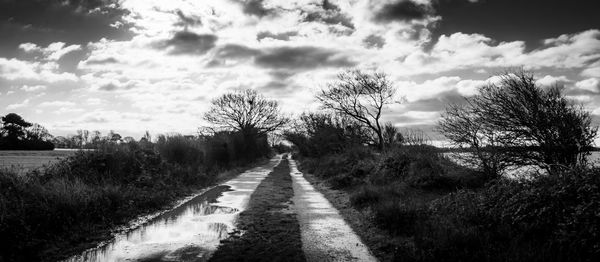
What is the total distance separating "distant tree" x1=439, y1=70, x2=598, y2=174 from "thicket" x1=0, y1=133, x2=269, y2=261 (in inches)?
455

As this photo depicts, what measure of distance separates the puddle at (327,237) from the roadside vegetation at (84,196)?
15.1ft

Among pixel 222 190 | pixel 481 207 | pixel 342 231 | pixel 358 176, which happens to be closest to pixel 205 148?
pixel 222 190

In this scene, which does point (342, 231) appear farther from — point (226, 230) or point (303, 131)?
point (303, 131)

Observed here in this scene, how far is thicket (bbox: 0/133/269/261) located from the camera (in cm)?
709

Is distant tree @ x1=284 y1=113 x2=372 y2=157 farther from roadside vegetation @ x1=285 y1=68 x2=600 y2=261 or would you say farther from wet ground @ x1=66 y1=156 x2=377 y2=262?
wet ground @ x1=66 y1=156 x2=377 y2=262

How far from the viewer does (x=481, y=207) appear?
7.98 meters

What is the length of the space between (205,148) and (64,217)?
73.0ft

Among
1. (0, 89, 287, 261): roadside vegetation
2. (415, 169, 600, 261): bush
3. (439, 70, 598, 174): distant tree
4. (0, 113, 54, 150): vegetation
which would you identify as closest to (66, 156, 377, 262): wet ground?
(0, 89, 287, 261): roadside vegetation

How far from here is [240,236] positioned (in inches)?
323

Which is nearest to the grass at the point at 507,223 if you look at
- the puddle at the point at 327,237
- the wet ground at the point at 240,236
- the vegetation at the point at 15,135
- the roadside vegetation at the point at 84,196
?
the puddle at the point at 327,237

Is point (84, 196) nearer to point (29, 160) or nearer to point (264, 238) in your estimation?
point (264, 238)

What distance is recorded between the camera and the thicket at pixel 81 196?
7087 mm

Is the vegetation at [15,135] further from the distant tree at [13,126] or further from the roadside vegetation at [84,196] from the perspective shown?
the roadside vegetation at [84,196]

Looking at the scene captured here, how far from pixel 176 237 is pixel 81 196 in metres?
3.43
